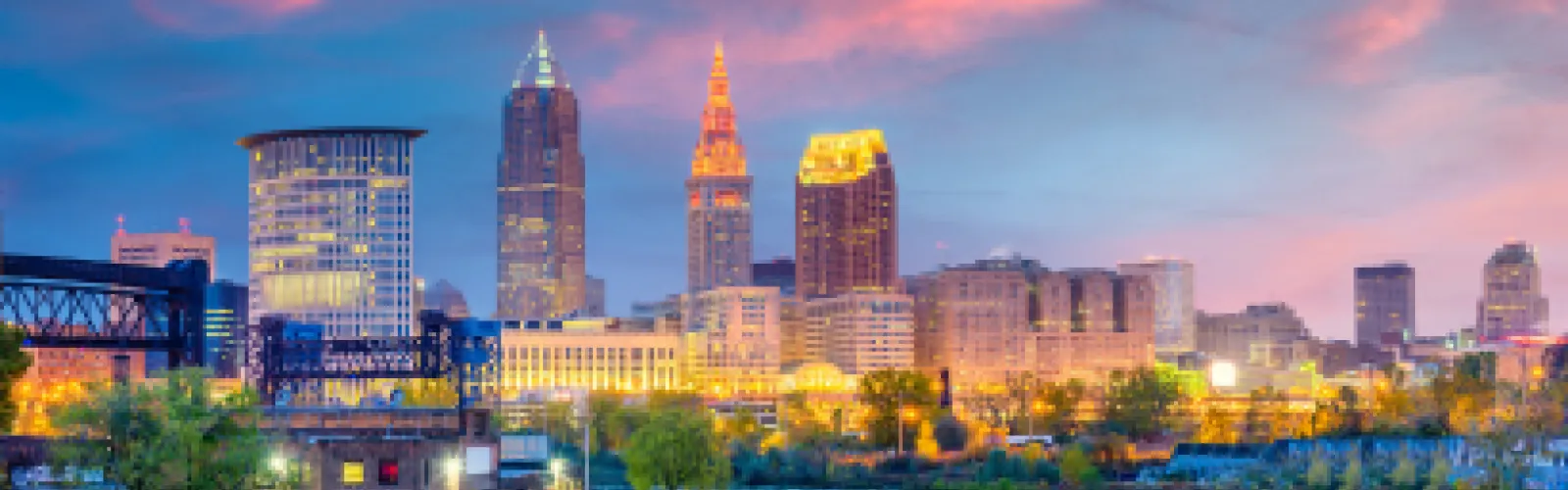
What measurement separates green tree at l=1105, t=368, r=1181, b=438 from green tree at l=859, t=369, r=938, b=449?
1532cm

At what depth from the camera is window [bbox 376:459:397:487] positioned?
77.8m

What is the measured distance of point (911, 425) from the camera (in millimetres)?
159000

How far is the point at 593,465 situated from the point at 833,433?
133 feet

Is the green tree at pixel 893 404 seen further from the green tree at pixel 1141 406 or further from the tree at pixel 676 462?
the tree at pixel 676 462

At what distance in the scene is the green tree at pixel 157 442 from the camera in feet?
192

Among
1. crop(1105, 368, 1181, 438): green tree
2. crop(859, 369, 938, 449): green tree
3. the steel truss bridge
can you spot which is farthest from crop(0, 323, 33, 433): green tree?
crop(1105, 368, 1181, 438): green tree

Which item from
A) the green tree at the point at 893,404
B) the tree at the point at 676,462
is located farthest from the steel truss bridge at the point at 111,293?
the green tree at the point at 893,404

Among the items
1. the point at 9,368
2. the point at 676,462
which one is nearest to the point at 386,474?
the point at 9,368

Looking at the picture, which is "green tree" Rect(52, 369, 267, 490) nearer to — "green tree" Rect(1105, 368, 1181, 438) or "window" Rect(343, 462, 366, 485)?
"window" Rect(343, 462, 366, 485)

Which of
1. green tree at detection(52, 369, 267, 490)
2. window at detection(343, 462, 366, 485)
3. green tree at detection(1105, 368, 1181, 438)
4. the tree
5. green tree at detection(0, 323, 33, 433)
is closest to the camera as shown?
green tree at detection(52, 369, 267, 490)

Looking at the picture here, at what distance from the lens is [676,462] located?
330 feet

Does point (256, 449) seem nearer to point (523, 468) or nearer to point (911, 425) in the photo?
point (523, 468)

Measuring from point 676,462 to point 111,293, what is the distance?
28570mm

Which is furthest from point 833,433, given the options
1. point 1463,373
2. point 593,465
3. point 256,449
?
point 256,449
